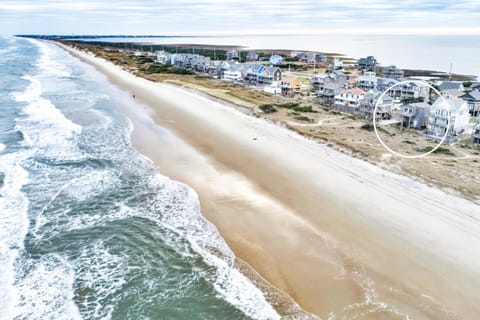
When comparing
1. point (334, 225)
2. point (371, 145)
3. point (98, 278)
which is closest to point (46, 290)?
point (98, 278)

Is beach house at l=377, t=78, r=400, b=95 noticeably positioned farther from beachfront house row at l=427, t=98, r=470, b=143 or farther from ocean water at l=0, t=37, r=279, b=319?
ocean water at l=0, t=37, r=279, b=319

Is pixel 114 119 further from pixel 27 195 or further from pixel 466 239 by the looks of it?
pixel 466 239

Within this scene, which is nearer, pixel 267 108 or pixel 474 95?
pixel 267 108

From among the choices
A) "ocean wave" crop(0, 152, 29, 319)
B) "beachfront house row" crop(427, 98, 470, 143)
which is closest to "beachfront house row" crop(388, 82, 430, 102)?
"beachfront house row" crop(427, 98, 470, 143)

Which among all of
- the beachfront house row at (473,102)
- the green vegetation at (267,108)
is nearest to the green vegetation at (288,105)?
the green vegetation at (267,108)

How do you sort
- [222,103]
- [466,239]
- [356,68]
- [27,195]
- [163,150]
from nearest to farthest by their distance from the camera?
1. [466,239]
2. [27,195]
3. [163,150]
4. [222,103]
5. [356,68]

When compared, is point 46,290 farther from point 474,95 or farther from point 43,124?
point 474,95

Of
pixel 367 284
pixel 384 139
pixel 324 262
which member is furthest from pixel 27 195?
pixel 384 139
